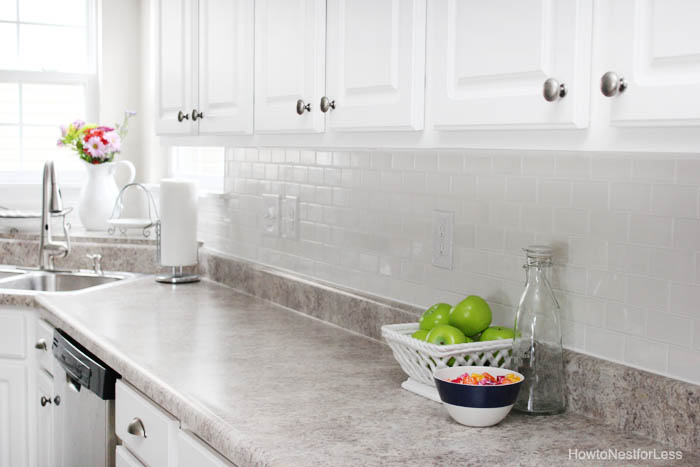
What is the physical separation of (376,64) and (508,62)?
432 millimetres

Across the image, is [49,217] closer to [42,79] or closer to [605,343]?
[42,79]

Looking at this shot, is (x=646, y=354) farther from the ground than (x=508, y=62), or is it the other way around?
(x=508, y=62)

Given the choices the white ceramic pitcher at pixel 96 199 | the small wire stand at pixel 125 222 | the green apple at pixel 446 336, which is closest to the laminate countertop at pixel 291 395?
the green apple at pixel 446 336

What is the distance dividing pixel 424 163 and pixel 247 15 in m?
0.63

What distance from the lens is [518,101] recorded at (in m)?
1.27

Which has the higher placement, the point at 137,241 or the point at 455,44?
the point at 455,44

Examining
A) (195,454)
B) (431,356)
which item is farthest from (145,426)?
(431,356)

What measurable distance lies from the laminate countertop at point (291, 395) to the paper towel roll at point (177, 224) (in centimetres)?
45

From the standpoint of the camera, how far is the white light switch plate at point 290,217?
2771mm

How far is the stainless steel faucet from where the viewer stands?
3422 mm

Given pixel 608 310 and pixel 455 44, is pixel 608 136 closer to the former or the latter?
pixel 455 44

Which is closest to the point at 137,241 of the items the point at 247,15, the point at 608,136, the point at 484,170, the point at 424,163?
the point at 247,15

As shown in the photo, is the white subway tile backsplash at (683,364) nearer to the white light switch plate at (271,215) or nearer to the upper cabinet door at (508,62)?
the upper cabinet door at (508,62)

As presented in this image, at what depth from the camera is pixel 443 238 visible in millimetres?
2076
